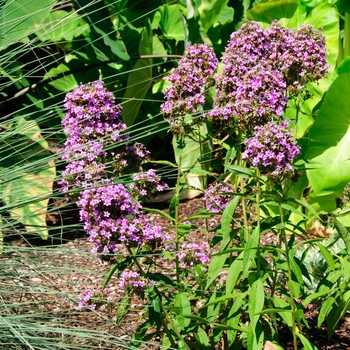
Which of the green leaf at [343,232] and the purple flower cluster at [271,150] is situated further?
the green leaf at [343,232]

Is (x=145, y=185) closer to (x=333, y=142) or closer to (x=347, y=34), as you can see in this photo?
(x=333, y=142)

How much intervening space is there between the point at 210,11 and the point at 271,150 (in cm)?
281

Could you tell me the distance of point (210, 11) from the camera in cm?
425

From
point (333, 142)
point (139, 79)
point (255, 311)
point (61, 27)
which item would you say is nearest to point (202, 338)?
point (255, 311)

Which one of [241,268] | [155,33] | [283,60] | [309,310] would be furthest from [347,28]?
[241,268]

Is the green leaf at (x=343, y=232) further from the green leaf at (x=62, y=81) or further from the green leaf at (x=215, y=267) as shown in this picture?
the green leaf at (x=62, y=81)

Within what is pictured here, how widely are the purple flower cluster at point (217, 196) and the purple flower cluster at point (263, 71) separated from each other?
10.8 inches

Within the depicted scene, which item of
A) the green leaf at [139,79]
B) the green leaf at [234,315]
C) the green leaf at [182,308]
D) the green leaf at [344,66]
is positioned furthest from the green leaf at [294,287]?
the green leaf at [139,79]

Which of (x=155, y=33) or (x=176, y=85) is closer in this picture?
(x=176, y=85)

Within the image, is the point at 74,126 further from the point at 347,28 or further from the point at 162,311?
the point at 347,28

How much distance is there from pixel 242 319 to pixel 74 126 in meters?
0.83

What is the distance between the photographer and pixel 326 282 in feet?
6.52

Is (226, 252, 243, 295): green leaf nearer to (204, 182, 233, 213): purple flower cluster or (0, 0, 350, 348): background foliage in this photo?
(204, 182, 233, 213): purple flower cluster

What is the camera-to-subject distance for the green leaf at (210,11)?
13.8 feet
